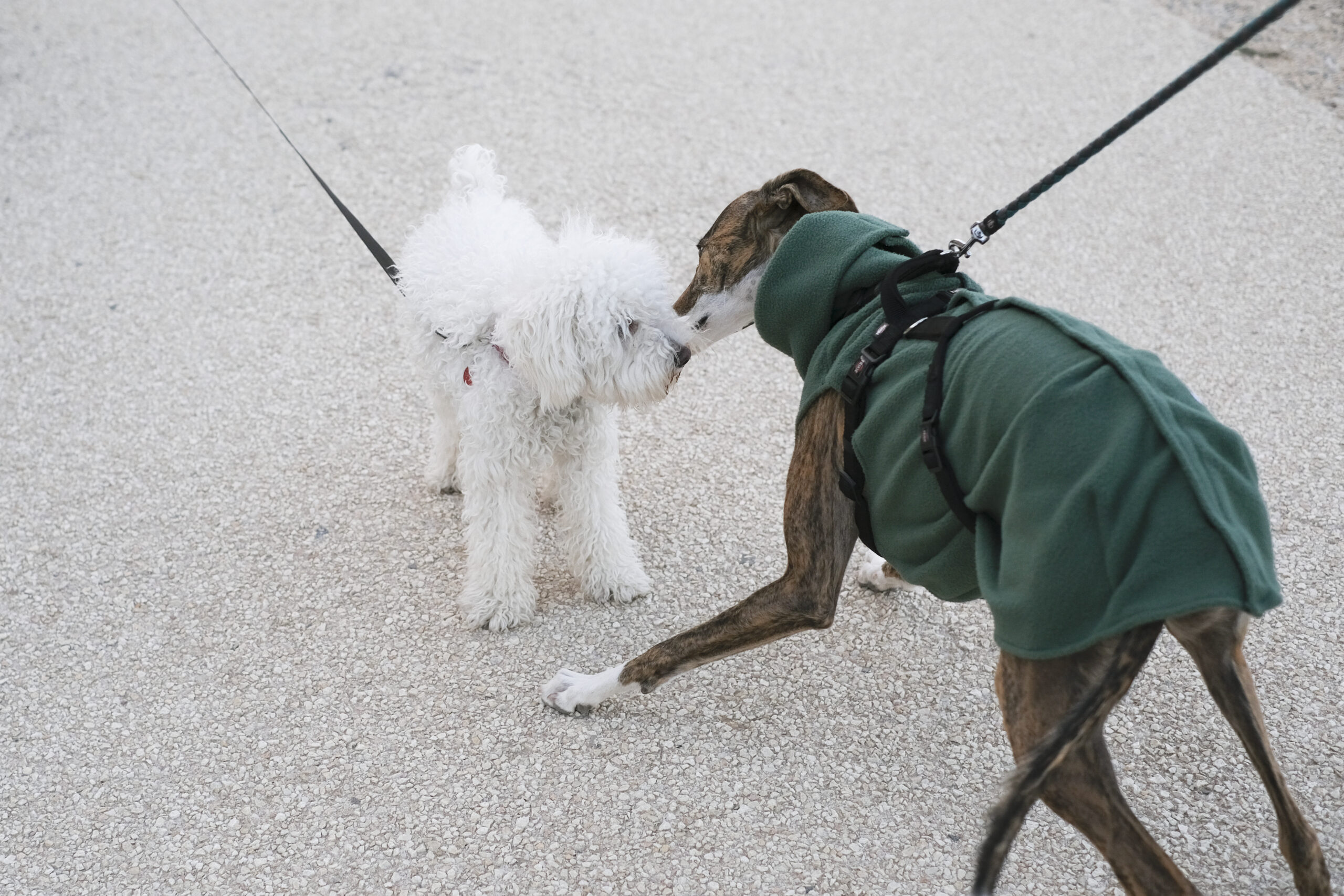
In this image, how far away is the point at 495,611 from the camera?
10.8ft

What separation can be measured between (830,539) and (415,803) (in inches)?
51.6

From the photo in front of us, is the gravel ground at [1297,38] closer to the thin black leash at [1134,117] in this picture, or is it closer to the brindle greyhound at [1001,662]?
the thin black leash at [1134,117]

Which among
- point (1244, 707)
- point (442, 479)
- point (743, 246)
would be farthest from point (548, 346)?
point (1244, 707)

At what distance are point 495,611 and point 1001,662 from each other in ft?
5.66

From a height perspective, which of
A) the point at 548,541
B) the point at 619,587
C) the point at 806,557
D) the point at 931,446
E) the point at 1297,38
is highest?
the point at 931,446

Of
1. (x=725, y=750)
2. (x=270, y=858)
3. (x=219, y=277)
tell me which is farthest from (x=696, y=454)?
(x=219, y=277)

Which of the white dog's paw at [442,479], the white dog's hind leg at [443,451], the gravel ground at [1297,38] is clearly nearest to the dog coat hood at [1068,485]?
the white dog's hind leg at [443,451]

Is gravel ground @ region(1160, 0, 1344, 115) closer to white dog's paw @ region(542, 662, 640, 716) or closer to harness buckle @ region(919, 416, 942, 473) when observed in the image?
harness buckle @ region(919, 416, 942, 473)

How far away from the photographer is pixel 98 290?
5066 millimetres

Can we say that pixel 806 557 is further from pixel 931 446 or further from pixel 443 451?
pixel 443 451

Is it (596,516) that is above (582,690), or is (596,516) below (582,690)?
above

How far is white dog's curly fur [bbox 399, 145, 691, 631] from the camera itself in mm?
2775

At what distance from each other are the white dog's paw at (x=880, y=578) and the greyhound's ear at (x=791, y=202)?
1.18 m

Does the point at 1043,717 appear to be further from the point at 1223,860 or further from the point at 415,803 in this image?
the point at 415,803
